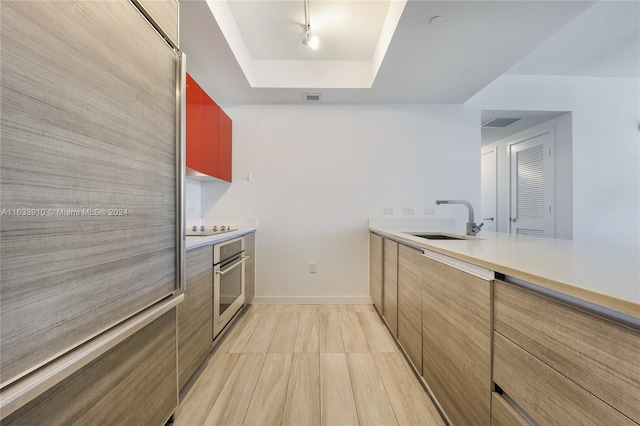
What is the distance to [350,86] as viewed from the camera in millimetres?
2559

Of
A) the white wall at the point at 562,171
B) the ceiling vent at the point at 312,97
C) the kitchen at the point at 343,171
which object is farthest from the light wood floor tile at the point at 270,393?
the white wall at the point at 562,171

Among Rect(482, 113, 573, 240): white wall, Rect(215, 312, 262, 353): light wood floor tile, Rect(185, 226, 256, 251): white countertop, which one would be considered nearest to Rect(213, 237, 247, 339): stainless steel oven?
Rect(185, 226, 256, 251): white countertop

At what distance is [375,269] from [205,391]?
1.71 meters

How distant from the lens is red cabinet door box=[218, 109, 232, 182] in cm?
245

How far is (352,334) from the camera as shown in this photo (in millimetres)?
2080

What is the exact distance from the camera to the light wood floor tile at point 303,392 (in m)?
1.24

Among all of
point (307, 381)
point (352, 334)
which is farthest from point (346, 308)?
point (307, 381)

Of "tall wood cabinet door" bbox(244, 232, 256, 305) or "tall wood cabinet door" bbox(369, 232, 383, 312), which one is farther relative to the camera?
"tall wood cabinet door" bbox(244, 232, 256, 305)

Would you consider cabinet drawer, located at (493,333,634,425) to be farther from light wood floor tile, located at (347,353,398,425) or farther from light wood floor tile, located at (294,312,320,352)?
light wood floor tile, located at (294,312,320,352)

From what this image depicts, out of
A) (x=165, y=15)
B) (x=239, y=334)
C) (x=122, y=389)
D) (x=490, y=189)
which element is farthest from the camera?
(x=490, y=189)

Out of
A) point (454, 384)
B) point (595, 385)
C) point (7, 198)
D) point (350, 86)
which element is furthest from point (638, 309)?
point (350, 86)

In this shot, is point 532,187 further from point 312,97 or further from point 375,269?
point 312,97

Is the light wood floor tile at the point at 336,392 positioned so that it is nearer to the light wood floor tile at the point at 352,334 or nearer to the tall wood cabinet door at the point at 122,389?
the light wood floor tile at the point at 352,334

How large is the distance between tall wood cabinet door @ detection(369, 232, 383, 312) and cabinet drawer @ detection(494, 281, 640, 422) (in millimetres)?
1555
